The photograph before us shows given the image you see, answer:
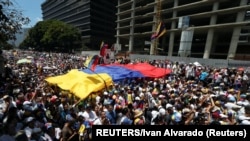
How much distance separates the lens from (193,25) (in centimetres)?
5103

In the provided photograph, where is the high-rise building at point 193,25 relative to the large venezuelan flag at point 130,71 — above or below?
above

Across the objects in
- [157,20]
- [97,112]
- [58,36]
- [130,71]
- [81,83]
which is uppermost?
[157,20]

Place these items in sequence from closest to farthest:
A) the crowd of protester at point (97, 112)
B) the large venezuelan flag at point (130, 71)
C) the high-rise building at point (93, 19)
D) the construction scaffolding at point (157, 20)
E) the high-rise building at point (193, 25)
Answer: the crowd of protester at point (97, 112) < the large venezuelan flag at point (130, 71) < the high-rise building at point (193, 25) < the construction scaffolding at point (157, 20) < the high-rise building at point (93, 19)

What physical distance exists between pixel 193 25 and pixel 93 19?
5405 centimetres

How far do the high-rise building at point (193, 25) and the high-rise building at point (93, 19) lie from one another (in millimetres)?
22661

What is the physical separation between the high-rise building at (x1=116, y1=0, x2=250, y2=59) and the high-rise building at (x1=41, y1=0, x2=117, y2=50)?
22661mm

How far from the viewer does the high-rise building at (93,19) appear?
9662 cm

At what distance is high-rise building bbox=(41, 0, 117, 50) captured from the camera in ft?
317

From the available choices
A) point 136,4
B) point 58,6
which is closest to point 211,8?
point 136,4

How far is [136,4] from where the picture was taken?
70.1 metres

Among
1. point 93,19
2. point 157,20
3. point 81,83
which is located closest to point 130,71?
point 81,83
